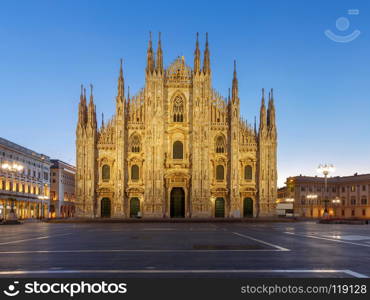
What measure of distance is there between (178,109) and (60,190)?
168ft

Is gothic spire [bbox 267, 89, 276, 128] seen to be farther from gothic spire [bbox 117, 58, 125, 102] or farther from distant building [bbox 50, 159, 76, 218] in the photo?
distant building [bbox 50, 159, 76, 218]

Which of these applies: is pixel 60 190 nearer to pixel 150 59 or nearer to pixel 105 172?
pixel 105 172

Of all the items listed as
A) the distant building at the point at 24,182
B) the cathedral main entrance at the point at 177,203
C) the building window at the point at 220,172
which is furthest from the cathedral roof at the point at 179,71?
the distant building at the point at 24,182

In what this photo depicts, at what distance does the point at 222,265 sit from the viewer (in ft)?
44.7

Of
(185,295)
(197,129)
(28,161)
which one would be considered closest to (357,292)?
(185,295)

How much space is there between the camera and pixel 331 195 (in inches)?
4547

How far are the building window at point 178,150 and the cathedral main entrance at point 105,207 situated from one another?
12322 mm

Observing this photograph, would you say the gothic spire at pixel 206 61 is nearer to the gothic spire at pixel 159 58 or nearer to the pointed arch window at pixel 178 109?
the pointed arch window at pixel 178 109

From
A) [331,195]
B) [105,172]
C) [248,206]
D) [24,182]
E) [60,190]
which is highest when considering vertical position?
[105,172]

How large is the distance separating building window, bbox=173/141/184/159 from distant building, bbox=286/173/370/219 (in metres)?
50.4

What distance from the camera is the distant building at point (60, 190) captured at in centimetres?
10531

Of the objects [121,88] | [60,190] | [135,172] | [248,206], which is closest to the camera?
[121,88]

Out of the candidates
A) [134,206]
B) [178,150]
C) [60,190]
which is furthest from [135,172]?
[60,190]

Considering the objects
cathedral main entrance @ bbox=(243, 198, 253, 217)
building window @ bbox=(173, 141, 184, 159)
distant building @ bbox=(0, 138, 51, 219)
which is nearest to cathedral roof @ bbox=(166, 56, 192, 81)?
building window @ bbox=(173, 141, 184, 159)
